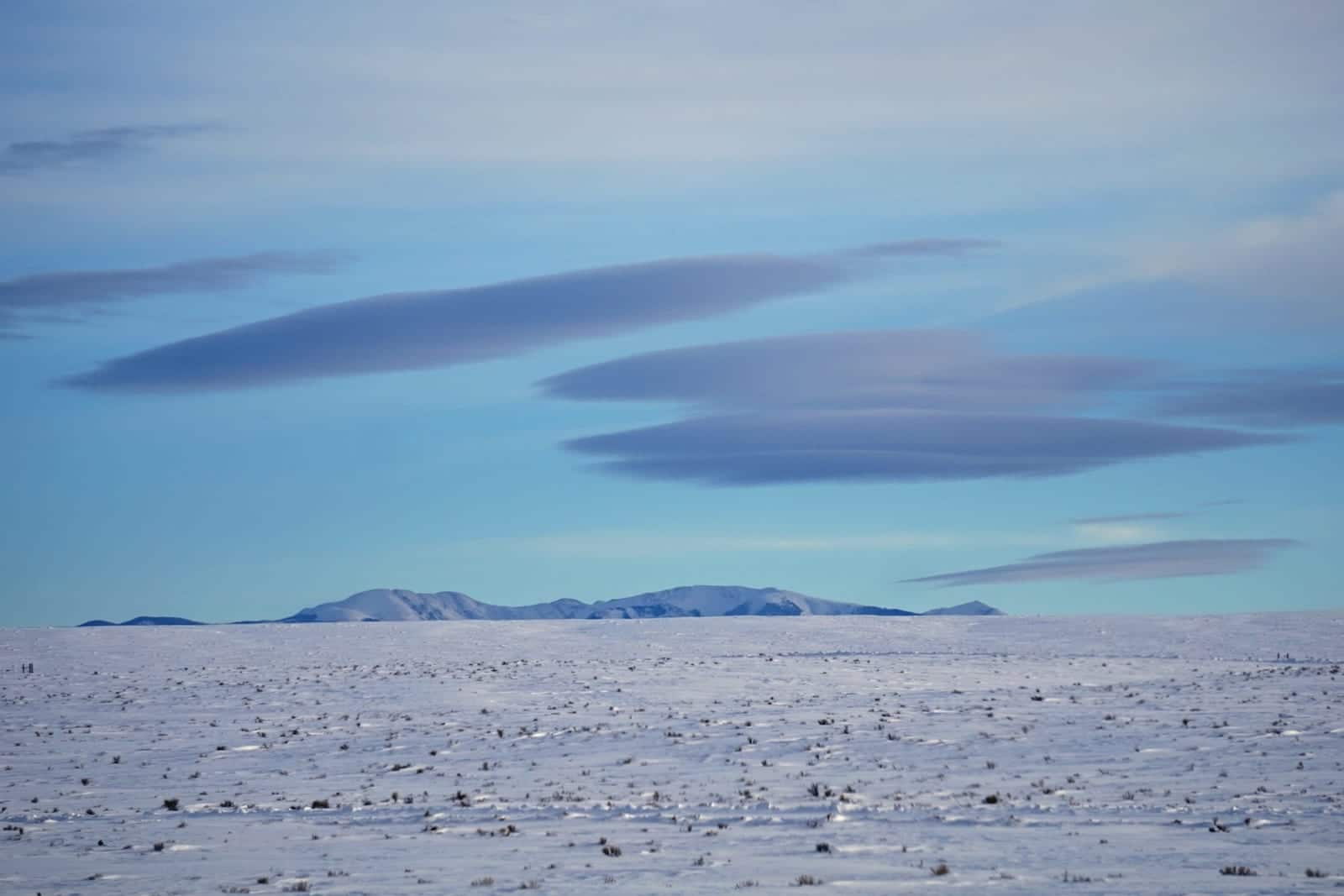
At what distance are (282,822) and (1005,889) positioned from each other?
41.0 ft

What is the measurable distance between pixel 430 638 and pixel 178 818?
42.7 m

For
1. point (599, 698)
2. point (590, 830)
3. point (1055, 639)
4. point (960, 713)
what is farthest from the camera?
point (1055, 639)

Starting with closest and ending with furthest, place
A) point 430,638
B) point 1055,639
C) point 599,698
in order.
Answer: point 599,698 → point 1055,639 → point 430,638

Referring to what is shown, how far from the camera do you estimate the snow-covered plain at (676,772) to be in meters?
17.8

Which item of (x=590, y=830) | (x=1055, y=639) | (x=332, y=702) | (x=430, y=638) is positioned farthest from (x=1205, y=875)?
(x=430, y=638)

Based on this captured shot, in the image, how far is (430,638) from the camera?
65688 millimetres

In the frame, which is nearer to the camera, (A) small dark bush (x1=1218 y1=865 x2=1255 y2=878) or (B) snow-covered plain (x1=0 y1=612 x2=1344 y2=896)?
(A) small dark bush (x1=1218 y1=865 x2=1255 y2=878)

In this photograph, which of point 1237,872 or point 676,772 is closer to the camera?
point 1237,872

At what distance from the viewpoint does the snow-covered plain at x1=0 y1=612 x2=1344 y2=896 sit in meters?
17.8

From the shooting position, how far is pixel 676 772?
2738cm

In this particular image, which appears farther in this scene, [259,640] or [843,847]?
[259,640]

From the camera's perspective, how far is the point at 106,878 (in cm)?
1775

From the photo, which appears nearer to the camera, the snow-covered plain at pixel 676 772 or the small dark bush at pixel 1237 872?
the small dark bush at pixel 1237 872

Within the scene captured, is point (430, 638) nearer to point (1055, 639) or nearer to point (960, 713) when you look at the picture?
point (1055, 639)
